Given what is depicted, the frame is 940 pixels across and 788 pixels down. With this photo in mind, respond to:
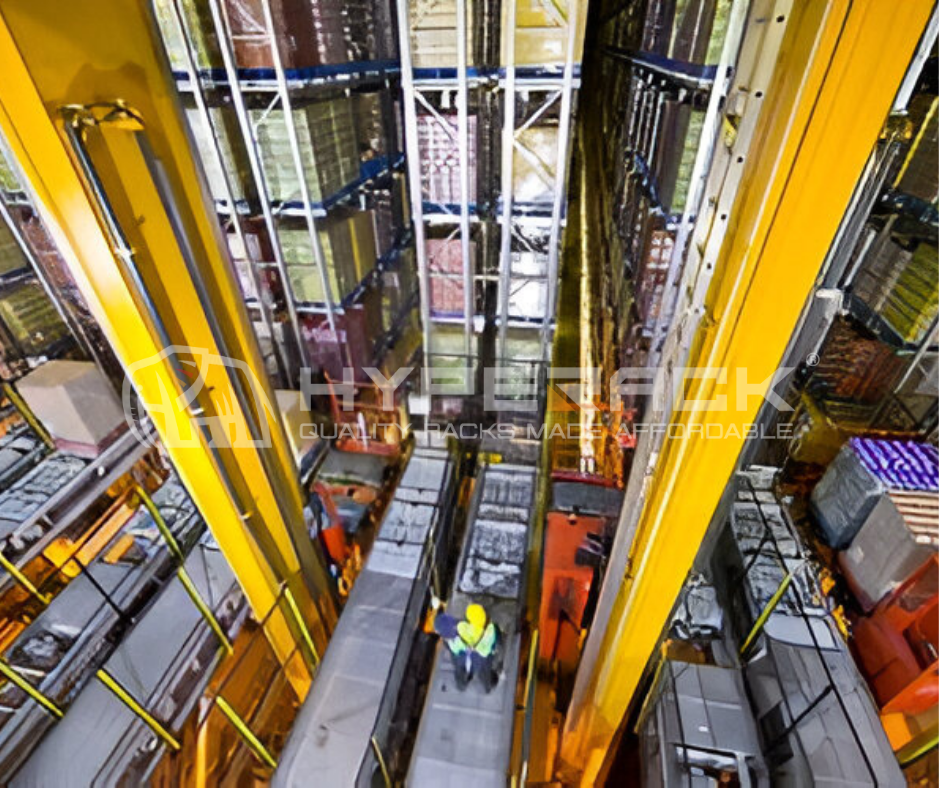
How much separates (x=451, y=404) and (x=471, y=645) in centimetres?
360

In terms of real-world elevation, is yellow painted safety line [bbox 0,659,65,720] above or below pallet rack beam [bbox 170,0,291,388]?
below

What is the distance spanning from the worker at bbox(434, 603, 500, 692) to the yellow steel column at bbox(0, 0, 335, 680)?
4.77ft

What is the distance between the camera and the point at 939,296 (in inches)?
201

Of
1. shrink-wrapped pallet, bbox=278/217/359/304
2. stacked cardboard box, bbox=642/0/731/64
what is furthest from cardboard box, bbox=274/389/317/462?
stacked cardboard box, bbox=642/0/731/64

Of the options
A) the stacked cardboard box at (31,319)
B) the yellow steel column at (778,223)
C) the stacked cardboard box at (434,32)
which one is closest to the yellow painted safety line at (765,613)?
the yellow steel column at (778,223)

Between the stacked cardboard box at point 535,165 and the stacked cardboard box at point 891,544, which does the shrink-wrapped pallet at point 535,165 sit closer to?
the stacked cardboard box at point 535,165

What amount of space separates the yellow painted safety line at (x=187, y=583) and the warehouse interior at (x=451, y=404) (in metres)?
0.07

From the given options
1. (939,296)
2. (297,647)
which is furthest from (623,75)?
(297,647)

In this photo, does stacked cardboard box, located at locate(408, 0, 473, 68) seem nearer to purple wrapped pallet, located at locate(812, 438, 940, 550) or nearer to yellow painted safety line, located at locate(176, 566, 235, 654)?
yellow painted safety line, located at locate(176, 566, 235, 654)

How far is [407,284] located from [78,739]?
20.4ft

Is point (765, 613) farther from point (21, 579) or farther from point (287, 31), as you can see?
point (21, 579)

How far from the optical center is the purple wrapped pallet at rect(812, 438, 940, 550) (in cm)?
529

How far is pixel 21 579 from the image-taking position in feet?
15.8

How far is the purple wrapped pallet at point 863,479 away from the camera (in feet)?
17.3
